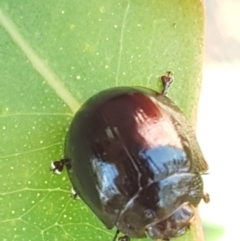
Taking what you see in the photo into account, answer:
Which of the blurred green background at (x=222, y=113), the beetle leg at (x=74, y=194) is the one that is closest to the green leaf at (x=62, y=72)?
the beetle leg at (x=74, y=194)

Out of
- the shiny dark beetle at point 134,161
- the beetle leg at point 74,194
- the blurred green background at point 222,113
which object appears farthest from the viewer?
the blurred green background at point 222,113

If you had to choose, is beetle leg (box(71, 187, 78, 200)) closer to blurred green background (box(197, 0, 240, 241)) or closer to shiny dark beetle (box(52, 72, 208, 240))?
shiny dark beetle (box(52, 72, 208, 240))

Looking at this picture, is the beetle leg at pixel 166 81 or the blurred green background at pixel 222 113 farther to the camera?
the blurred green background at pixel 222 113

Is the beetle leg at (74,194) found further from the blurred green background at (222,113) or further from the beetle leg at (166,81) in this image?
the blurred green background at (222,113)

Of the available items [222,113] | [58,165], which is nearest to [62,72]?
[58,165]

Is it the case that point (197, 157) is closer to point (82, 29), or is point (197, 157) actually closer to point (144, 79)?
point (144, 79)

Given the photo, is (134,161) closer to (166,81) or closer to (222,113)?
(166,81)

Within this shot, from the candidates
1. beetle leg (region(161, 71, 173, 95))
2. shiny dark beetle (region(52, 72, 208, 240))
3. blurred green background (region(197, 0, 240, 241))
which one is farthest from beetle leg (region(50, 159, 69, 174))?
blurred green background (region(197, 0, 240, 241))
